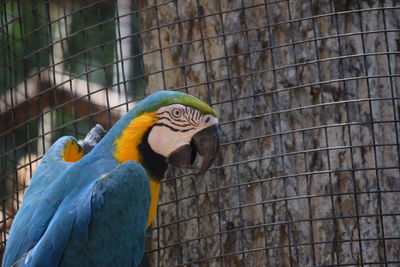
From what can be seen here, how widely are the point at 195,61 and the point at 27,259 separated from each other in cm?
123

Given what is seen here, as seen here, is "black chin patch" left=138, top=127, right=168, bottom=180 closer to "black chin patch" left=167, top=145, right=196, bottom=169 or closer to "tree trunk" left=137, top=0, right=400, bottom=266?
"black chin patch" left=167, top=145, right=196, bottom=169

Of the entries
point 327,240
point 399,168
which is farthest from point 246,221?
point 399,168

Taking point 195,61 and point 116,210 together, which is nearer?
point 116,210

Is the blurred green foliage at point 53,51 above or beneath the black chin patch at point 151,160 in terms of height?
above

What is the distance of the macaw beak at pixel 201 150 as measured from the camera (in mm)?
3211

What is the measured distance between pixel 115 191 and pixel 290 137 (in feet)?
3.05

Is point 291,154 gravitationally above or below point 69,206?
above

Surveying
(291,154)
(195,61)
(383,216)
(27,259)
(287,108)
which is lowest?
(27,259)

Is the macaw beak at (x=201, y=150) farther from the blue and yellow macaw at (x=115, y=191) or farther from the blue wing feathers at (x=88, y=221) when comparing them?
the blue wing feathers at (x=88, y=221)

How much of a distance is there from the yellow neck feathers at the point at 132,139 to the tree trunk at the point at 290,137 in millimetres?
473

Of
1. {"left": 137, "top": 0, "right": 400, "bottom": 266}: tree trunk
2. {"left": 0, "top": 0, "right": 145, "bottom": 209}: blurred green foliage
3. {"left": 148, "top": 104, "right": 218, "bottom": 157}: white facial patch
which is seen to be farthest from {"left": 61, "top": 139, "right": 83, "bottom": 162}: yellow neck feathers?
{"left": 148, "top": 104, "right": 218, "bottom": 157}: white facial patch

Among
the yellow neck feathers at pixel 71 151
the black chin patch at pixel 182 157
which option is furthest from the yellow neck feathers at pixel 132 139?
the yellow neck feathers at pixel 71 151

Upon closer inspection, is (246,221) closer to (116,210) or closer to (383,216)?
(383,216)

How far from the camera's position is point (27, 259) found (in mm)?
3059
